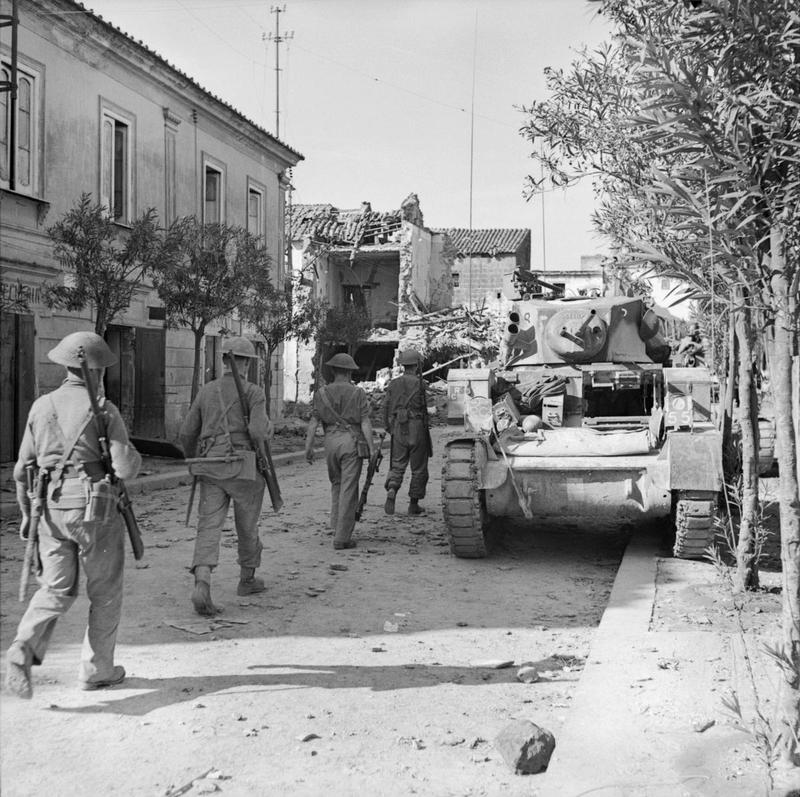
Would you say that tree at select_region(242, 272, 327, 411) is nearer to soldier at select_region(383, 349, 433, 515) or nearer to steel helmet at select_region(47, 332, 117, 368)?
soldier at select_region(383, 349, 433, 515)

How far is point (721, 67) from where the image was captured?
3.83m

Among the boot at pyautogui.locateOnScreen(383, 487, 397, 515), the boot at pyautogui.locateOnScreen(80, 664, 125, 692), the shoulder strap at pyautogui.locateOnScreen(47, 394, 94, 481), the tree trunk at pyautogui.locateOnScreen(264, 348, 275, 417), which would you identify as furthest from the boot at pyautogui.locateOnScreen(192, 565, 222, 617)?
the tree trunk at pyautogui.locateOnScreen(264, 348, 275, 417)

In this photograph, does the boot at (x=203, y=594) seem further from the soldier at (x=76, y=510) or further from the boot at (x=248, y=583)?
the soldier at (x=76, y=510)

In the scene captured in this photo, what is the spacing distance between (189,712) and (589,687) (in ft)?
6.06

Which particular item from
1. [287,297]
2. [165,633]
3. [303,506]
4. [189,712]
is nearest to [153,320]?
[287,297]

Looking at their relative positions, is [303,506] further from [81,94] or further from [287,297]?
[287,297]

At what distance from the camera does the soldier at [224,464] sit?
6.27m

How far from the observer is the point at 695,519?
757 cm

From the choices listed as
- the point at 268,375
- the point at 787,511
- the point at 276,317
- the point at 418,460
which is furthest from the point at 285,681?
the point at 268,375

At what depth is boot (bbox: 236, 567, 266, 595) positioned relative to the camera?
6809mm

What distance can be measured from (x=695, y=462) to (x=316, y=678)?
3.73 meters

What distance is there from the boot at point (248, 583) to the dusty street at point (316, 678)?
0.08 metres

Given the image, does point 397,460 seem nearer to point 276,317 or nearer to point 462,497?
point 462,497

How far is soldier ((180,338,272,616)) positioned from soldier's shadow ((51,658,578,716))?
119 cm
